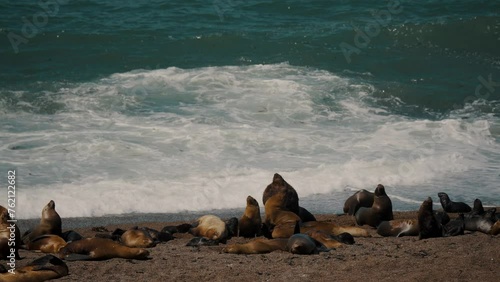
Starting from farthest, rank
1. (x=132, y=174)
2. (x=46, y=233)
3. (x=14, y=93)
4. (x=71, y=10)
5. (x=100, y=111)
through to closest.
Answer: (x=71, y=10)
(x=14, y=93)
(x=100, y=111)
(x=132, y=174)
(x=46, y=233)

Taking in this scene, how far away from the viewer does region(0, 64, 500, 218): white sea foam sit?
11.8 metres

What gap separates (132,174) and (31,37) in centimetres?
907

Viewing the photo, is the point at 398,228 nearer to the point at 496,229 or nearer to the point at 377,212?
the point at 377,212

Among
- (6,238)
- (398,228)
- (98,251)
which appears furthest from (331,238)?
(6,238)

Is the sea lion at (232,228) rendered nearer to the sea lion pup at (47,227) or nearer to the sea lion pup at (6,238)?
the sea lion pup at (47,227)

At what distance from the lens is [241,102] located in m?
16.4

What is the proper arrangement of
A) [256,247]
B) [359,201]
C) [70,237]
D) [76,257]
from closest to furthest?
[76,257] → [256,247] → [70,237] → [359,201]

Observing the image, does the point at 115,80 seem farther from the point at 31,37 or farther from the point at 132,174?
the point at 132,174

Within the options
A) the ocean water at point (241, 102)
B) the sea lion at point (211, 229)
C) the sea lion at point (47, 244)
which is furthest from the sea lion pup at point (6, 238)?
the ocean water at point (241, 102)

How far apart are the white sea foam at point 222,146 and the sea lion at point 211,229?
176 cm

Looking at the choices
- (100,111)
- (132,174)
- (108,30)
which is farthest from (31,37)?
(132,174)

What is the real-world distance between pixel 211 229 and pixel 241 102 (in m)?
7.27

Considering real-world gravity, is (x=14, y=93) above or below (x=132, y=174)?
above

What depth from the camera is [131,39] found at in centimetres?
2050
